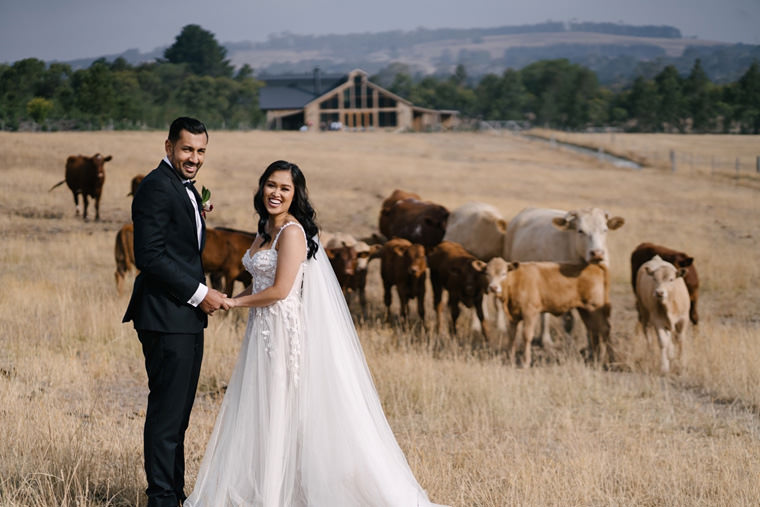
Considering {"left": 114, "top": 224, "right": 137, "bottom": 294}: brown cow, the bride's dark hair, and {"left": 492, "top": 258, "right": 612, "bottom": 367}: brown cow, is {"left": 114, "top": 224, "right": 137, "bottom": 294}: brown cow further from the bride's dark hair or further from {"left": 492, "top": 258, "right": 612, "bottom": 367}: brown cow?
the bride's dark hair

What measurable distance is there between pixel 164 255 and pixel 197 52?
4268 inches

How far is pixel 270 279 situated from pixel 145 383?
3.92 metres

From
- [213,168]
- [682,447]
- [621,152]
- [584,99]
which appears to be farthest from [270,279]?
[584,99]

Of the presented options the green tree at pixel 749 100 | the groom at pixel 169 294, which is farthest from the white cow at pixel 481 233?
the green tree at pixel 749 100

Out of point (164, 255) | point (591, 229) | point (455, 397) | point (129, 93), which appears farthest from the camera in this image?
point (129, 93)

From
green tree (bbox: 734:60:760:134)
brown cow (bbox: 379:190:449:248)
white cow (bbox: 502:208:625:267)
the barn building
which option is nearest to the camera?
white cow (bbox: 502:208:625:267)

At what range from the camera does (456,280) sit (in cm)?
1099

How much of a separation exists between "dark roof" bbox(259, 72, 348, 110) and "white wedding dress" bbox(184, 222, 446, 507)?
255 feet

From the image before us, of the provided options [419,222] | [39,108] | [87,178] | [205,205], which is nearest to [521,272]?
[419,222]

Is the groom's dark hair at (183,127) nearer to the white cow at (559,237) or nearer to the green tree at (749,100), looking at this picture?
the white cow at (559,237)

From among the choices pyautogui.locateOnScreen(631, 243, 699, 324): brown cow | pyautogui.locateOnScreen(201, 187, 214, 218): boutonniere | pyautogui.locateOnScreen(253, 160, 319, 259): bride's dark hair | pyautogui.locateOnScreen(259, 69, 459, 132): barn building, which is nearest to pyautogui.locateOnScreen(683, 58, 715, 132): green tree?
pyautogui.locateOnScreen(259, 69, 459, 132): barn building

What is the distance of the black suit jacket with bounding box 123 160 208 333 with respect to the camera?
13.7ft

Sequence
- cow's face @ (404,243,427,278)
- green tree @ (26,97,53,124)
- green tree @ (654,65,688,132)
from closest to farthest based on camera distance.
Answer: cow's face @ (404,243,427,278), green tree @ (26,97,53,124), green tree @ (654,65,688,132)

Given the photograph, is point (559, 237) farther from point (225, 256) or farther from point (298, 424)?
point (298, 424)
